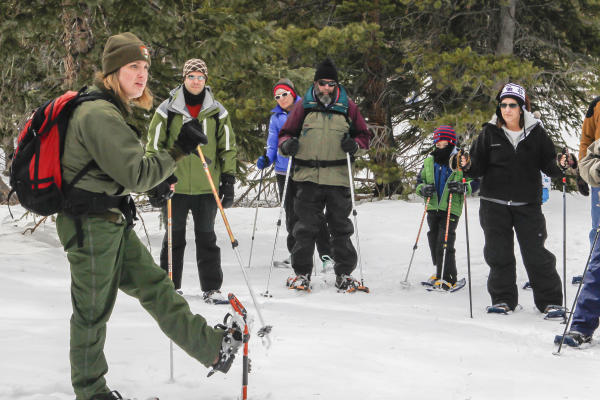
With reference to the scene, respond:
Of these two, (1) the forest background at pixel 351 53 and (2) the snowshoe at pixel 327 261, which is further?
(2) the snowshoe at pixel 327 261

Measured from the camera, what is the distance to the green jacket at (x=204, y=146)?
595 cm

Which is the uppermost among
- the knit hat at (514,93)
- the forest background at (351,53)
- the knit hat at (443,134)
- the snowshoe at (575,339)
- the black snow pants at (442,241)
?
the forest background at (351,53)

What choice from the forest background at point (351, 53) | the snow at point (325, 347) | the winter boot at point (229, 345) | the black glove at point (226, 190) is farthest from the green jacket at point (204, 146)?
the winter boot at point (229, 345)

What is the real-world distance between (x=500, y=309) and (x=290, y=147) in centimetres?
274

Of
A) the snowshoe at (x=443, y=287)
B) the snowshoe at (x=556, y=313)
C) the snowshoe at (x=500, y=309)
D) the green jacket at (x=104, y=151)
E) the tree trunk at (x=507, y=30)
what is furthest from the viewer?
the tree trunk at (x=507, y=30)

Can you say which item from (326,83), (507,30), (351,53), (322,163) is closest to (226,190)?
(322,163)

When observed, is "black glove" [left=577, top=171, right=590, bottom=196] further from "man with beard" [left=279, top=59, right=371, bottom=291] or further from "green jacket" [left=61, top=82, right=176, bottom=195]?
"green jacket" [left=61, top=82, right=176, bottom=195]

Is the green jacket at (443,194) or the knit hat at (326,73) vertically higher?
the knit hat at (326,73)

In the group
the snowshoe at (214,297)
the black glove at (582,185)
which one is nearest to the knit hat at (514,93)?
the black glove at (582,185)

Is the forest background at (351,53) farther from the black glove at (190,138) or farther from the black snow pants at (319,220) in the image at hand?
the black glove at (190,138)

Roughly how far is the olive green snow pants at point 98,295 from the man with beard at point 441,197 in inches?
187

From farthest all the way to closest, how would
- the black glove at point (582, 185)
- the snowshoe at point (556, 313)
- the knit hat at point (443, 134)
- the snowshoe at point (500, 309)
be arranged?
1. the knit hat at point (443, 134)
2. the snowshoe at point (500, 309)
3. the snowshoe at point (556, 313)
4. the black glove at point (582, 185)

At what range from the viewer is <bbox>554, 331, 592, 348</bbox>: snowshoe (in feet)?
15.7

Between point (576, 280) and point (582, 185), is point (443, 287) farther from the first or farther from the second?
point (582, 185)
